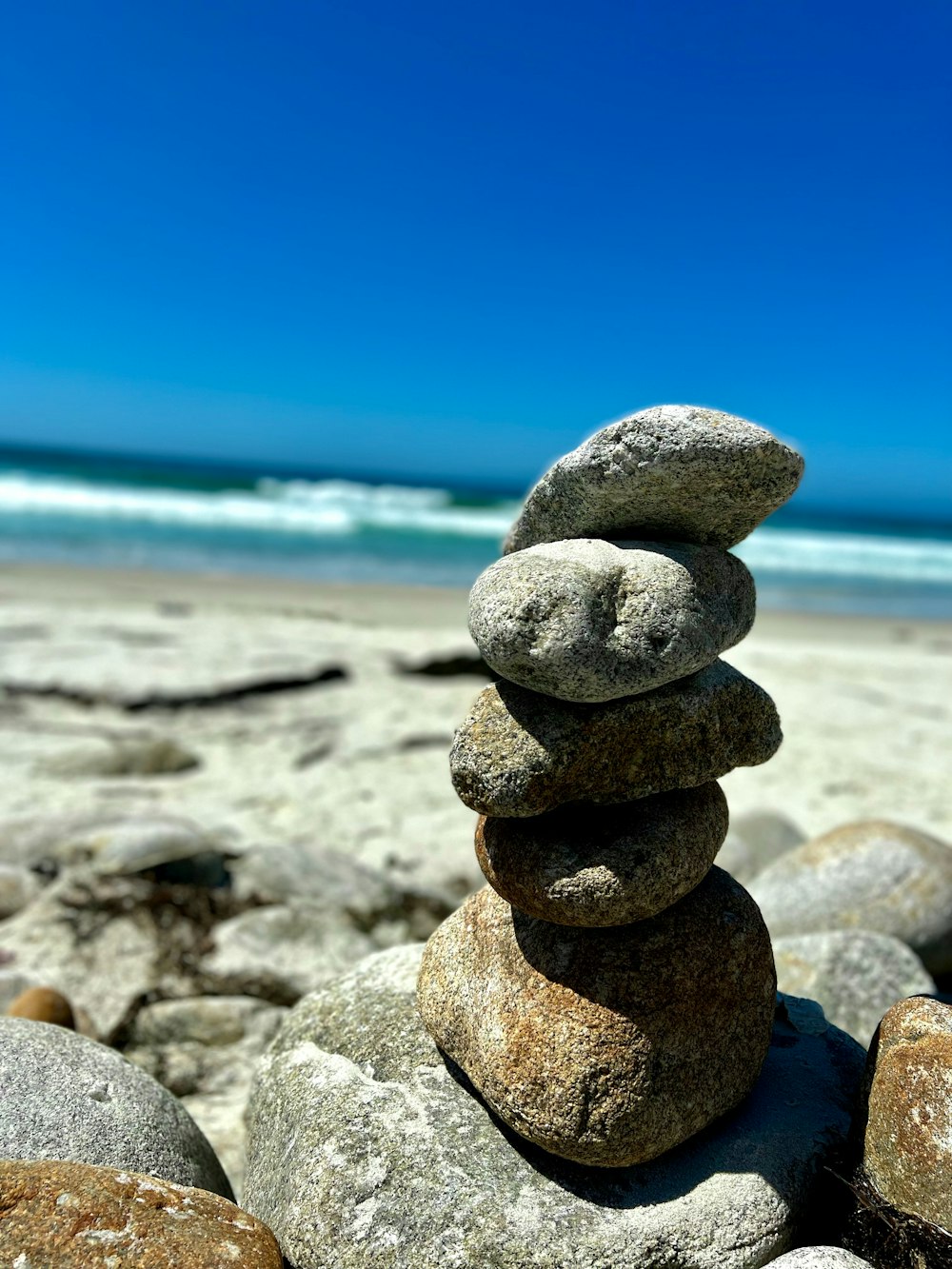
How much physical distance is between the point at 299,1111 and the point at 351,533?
2930 centimetres

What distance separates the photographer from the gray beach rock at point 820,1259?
2381mm

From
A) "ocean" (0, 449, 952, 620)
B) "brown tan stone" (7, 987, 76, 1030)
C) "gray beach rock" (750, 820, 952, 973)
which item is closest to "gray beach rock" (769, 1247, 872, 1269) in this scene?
"gray beach rock" (750, 820, 952, 973)

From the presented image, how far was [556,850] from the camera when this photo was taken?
8.61ft

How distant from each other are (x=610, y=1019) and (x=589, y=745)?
2.38 feet

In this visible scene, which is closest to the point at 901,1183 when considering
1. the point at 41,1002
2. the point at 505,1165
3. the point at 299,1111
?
the point at 505,1165

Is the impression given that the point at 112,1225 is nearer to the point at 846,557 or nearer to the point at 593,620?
the point at 593,620

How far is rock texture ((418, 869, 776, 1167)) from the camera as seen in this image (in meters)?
2.54

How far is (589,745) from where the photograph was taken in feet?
8.41

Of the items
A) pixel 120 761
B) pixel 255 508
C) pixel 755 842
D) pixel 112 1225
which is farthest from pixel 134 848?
pixel 255 508

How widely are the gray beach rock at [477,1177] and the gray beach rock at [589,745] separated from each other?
3.04 feet

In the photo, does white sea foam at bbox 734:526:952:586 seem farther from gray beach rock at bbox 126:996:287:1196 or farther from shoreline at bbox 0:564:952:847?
gray beach rock at bbox 126:996:287:1196

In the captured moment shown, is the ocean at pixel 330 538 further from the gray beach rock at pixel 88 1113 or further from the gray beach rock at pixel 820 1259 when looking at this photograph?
the gray beach rock at pixel 820 1259

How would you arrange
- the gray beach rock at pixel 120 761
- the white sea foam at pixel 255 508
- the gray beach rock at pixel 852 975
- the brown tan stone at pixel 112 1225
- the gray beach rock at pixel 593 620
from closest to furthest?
the brown tan stone at pixel 112 1225, the gray beach rock at pixel 593 620, the gray beach rock at pixel 852 975, the gray beach rock at pixel 120 761, the white sea foam at pixel 255 508

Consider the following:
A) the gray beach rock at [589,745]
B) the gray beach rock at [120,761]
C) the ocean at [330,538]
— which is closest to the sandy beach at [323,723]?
the gray beach rock at [120,761]
